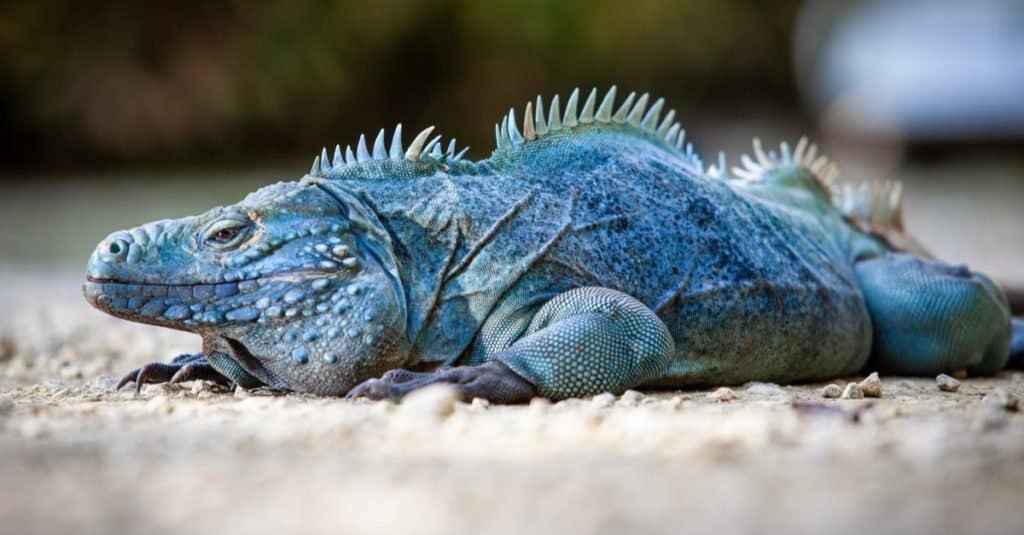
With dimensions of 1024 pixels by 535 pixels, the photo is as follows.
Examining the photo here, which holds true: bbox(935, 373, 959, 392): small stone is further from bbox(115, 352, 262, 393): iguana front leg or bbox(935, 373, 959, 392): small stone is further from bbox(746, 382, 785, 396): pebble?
bbox(115, 352, 262, 393): iguana front leg

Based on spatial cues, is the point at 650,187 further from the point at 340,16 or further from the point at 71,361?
the point at 340,16

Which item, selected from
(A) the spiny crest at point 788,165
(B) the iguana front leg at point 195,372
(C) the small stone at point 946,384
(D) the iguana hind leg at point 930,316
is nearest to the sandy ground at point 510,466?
(B) the iguana front leg at point 195,372

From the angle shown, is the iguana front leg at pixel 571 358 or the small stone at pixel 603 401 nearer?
the small stone at pixel 603 401

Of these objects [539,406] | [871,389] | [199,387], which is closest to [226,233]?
[199,387]

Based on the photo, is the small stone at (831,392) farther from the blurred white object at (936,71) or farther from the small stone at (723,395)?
the blurred white object at (936,71)

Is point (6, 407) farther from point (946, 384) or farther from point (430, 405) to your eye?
point (946, 384)

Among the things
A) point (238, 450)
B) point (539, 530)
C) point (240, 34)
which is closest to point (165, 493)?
point (238, 450)
